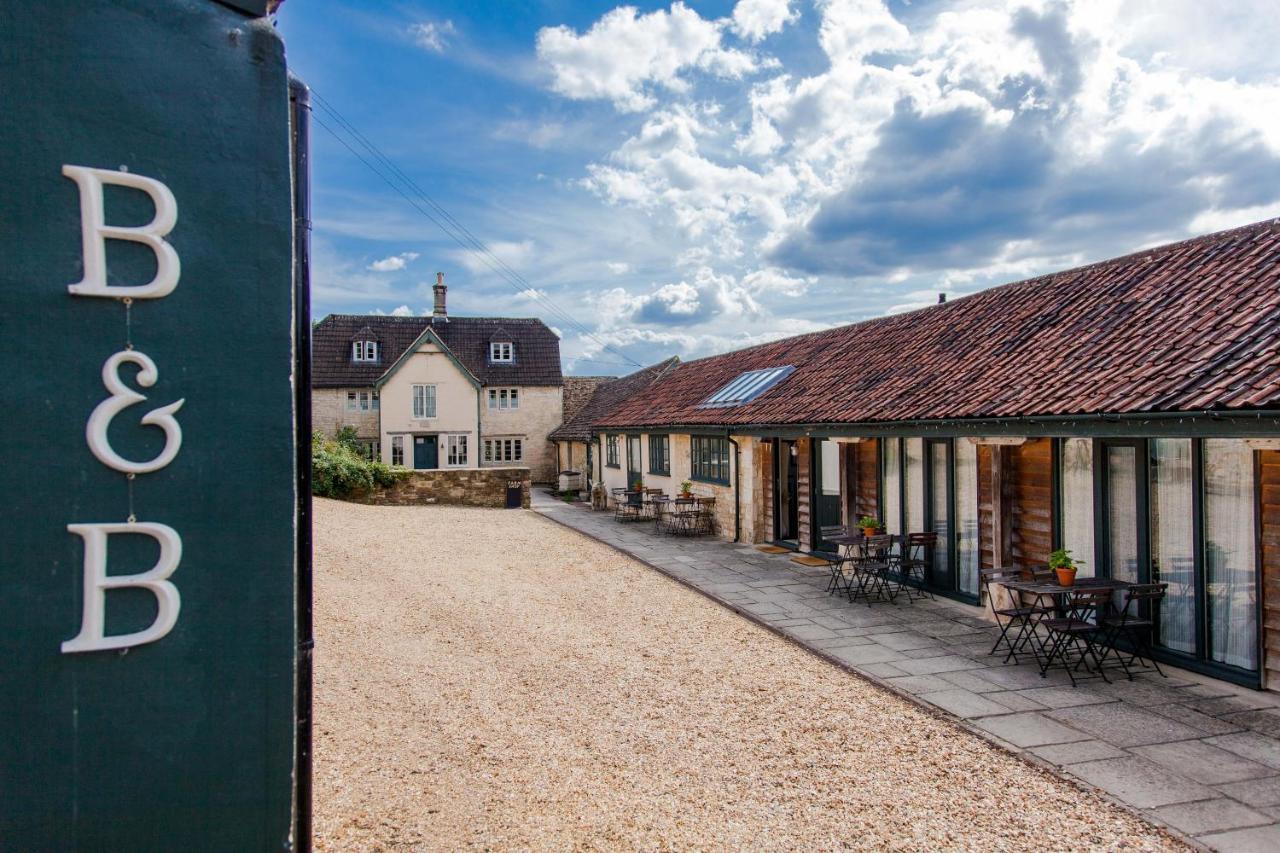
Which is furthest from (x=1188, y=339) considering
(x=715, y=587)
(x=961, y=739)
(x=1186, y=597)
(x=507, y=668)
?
(x=507, y=668)

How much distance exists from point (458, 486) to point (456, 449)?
957 centimetres

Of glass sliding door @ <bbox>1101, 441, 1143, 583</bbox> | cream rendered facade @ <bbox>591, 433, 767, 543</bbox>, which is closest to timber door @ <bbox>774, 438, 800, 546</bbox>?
cream rendered facade @ <bbox>591, 433, 767, 543</bbox>

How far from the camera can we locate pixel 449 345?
119 feet

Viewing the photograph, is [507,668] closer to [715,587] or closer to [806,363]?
[715,587]

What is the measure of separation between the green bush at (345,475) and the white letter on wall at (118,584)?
22141 mm

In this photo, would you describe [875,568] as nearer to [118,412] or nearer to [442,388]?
[118,412]

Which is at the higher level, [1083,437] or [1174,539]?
[1083,437]

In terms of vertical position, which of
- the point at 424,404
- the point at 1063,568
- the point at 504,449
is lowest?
the point at 1063,568

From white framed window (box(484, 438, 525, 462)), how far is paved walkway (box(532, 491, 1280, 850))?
25188 millimetres

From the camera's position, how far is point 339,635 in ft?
27.8

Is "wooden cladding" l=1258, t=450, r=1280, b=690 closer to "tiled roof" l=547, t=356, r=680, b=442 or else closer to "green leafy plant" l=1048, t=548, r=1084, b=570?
"green leafy plant" l=1048, t=548, r=1084, b=570

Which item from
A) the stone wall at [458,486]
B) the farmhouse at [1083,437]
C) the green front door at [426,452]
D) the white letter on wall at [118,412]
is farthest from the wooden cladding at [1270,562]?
the green front door at [426,452]

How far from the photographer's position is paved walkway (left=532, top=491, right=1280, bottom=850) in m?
4.77

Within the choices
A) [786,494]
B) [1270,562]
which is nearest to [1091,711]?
[1270,562]
